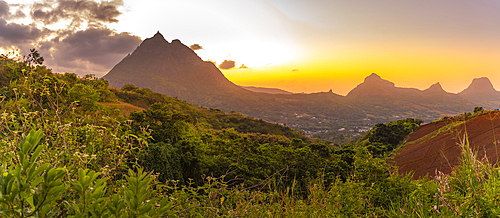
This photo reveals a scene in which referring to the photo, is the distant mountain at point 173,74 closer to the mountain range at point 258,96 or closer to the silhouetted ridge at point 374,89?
the mountain range at point 258,96

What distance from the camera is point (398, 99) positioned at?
147 metres

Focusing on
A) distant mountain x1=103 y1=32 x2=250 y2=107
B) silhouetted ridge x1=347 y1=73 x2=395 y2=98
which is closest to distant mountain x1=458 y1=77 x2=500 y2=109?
silhouetted ridge x1=347 y1=73 x2=395 y2=98

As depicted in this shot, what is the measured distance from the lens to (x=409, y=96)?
148 m

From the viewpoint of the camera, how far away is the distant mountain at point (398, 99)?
112 m

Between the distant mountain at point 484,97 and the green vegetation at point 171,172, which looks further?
the distant mountain at point 484,97

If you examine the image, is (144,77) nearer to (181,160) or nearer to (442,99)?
(181,160)

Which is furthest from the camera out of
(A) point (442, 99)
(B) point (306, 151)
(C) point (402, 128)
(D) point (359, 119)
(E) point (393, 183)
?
(D) point (359, 119)

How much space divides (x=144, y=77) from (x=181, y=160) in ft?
455

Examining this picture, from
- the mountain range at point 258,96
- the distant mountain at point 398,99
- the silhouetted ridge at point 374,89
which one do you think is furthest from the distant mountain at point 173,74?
the silhouetted ridge at point 374,89

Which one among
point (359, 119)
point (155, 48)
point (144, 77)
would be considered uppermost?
point (155, 48)

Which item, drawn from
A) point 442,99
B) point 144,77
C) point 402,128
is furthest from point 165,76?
point 442,99

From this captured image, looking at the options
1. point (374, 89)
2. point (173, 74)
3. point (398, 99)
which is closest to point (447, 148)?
point (173, 74)

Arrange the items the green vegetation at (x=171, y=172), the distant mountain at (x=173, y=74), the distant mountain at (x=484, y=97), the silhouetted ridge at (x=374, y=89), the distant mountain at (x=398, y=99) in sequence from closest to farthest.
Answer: the green vegetation at (x=171, y=172) → the distant mountain at (x=484, y=97) → the distant mountain at (x=398, y=99) → the distant mountain at (x=173, y=74) → the silhouetted ridge at (x=374, y=89)

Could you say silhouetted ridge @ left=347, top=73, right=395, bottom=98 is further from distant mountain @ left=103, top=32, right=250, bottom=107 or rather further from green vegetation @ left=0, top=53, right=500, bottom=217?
green vegetation @ left=0, top=53, right=500, bottom=217
